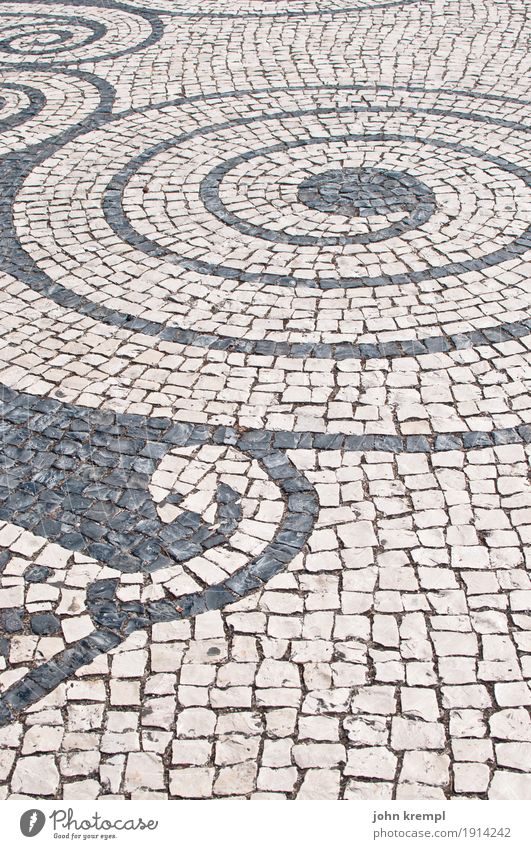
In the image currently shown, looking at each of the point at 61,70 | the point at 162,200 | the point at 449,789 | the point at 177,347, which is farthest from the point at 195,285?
the point at 61,70

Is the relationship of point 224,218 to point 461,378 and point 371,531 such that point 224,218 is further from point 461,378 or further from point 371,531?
point 371,531

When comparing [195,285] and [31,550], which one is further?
[195,285]

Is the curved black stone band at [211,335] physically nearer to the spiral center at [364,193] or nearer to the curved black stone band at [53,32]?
the spiral center at [364,193]

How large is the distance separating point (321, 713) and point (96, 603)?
132 cm

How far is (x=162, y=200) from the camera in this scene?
880cm

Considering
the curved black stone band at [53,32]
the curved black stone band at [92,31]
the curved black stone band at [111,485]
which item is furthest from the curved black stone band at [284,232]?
the curved black stone band at [53,32]

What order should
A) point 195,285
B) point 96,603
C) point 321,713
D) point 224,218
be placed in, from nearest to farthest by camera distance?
point 321,713 < point 96,603 < point 195,285 < point 224,218
